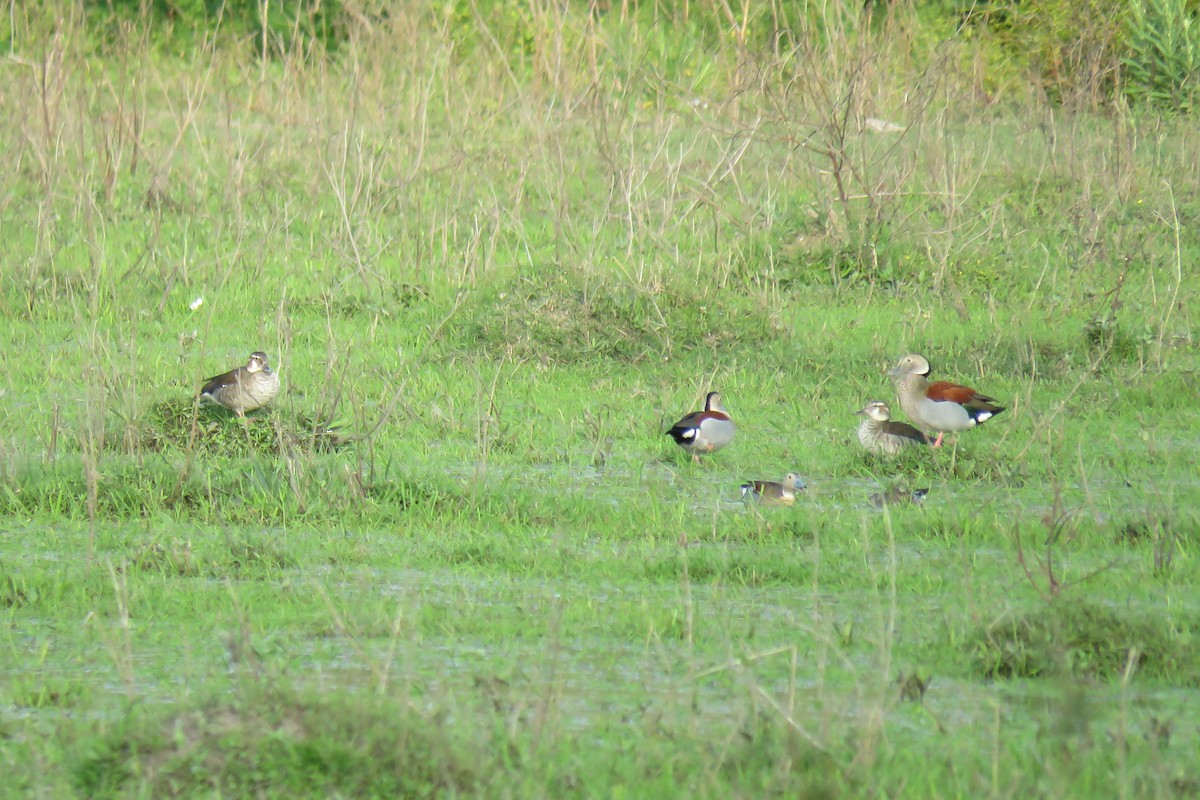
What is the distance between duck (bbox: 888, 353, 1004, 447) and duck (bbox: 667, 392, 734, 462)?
1081 millimetres

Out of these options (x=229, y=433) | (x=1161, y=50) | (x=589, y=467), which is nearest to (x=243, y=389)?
(x=229, y=433)

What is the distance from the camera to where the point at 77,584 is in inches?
225

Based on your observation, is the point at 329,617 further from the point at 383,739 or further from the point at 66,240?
the point at 66,240

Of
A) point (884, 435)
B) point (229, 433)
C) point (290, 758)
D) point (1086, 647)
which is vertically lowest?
point (229, 433)

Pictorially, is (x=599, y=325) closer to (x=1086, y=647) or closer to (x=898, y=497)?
(x=898, y=497)

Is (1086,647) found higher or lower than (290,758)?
lower

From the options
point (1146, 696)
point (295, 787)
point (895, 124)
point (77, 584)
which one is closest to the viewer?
point (295, 787)

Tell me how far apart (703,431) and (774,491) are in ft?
2.40

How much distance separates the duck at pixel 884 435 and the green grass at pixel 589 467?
146mm

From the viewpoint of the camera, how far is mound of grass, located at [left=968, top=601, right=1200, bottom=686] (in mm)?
4770

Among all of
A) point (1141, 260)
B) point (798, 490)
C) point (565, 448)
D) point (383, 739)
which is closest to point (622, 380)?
point (565, 448)

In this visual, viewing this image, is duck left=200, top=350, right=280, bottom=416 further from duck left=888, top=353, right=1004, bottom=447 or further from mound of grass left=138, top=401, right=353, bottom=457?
duck left=888, top=353, right=1004, bottom=447

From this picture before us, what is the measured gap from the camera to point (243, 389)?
8062mm

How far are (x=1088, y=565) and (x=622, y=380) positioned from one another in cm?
378
